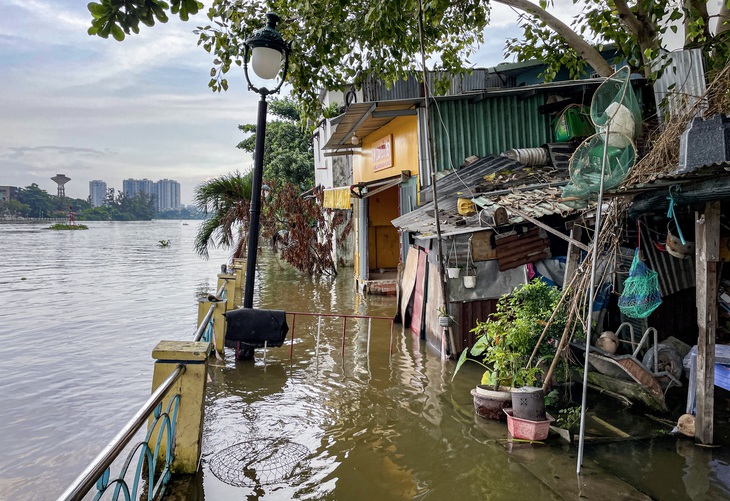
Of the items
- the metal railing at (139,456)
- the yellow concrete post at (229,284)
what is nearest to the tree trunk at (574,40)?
the yellow concrete post at (229,284)

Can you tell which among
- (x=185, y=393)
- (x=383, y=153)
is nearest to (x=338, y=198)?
(x=383, y=153)

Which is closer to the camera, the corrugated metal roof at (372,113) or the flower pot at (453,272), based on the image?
the flower pot at (453,272)

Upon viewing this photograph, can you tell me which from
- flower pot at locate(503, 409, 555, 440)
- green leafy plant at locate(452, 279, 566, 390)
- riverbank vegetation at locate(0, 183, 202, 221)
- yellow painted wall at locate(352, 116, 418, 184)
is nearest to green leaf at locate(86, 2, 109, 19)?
green leafy plant at locate(452, 279, 566, 390)

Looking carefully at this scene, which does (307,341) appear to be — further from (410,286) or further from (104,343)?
(104,343)

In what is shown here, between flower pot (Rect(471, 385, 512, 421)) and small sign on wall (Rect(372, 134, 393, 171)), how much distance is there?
8563 mm

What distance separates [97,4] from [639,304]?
6078 millimetres

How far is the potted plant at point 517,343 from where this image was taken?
5.85m

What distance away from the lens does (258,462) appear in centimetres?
493

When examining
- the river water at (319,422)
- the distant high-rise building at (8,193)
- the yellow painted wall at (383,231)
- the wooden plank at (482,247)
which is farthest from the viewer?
the distant high-rise building at (8,193)

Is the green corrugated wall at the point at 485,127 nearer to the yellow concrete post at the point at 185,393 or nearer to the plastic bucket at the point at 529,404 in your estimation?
the plastic bucket at the point at 529,404

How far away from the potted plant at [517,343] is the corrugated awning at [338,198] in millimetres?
9723

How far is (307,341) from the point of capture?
10273 mm

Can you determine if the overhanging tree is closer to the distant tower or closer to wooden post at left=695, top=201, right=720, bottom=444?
wooden post at left=695, top=201, right=720, bottom=444

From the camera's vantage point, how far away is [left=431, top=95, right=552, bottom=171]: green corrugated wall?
447 inches
